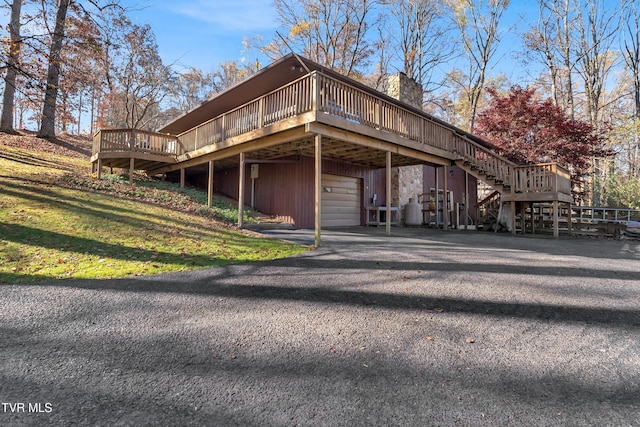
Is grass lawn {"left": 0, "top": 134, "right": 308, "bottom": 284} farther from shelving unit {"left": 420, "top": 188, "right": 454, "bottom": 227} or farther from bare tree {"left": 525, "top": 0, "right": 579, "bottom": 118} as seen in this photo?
bare tree {"left": 525, "top": 0, "right": 579, "bottom": 118}

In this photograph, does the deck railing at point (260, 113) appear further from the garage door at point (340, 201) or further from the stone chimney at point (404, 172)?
the stone chimney at point (404, 172)

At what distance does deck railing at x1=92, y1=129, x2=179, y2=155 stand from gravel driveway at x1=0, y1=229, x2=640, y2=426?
435 inches

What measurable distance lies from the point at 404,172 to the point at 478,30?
16602mm

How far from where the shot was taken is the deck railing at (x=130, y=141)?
499 inches

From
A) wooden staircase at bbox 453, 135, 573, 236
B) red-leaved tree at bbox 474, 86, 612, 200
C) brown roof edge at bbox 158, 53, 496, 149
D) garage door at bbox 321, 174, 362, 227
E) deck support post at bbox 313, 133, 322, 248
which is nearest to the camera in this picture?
deck support post at bbox 313, 133, 322, 248

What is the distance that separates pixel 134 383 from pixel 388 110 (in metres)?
9.27

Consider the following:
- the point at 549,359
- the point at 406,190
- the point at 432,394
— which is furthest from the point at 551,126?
the point at 432,394

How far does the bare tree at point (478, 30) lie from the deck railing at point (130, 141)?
2019 cm

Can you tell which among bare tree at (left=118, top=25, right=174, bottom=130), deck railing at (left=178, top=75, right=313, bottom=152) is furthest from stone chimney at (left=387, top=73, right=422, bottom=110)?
bare tree at (left=118, top=25, right=174, bottom=130)

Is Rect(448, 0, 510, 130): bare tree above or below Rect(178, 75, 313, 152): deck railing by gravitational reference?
above

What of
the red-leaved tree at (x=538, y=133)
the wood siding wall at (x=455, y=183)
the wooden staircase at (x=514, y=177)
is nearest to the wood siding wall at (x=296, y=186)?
the wood siding wall at (x=455, y=183)

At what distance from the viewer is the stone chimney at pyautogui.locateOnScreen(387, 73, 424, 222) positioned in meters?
14.2

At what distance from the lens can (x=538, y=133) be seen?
1310 centimetres

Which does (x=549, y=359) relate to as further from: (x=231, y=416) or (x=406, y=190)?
(x=406, y=190)
